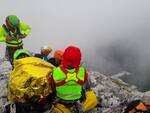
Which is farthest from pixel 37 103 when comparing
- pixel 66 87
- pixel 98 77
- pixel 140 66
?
pixel 140 66

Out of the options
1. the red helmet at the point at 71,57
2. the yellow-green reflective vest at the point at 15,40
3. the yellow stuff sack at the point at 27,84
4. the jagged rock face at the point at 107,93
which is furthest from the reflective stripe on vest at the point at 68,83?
the yellow-green reflective vest at the point at 15,40

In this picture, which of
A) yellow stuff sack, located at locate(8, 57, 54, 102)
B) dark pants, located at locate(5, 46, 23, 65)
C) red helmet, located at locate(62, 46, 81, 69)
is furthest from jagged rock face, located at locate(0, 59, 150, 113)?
red helmet, located at locate(62, 46, 81, 69)

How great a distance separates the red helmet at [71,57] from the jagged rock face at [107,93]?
9.34 ft

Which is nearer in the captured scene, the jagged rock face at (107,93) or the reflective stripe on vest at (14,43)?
the jagged rock face at (107,93)

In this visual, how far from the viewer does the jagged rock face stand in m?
13.0

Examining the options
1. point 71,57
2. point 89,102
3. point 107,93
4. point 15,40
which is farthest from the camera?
point 15,40

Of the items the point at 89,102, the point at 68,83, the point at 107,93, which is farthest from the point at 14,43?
the point at 68,83

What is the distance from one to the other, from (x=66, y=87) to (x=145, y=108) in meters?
2.26

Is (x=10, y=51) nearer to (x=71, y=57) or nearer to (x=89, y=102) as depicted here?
(x=89, y=102)

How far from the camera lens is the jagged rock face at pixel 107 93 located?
1301cm

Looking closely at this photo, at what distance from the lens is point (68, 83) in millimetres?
10250

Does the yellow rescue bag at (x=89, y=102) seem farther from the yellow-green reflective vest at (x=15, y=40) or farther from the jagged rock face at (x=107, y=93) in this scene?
the yellow-green reflective vest at (x=15, y=40)

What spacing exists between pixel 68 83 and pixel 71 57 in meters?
0.67

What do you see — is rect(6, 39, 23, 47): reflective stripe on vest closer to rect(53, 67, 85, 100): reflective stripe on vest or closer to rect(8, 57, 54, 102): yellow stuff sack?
rect(8, 57, 54, 102): yellow stuff sack
